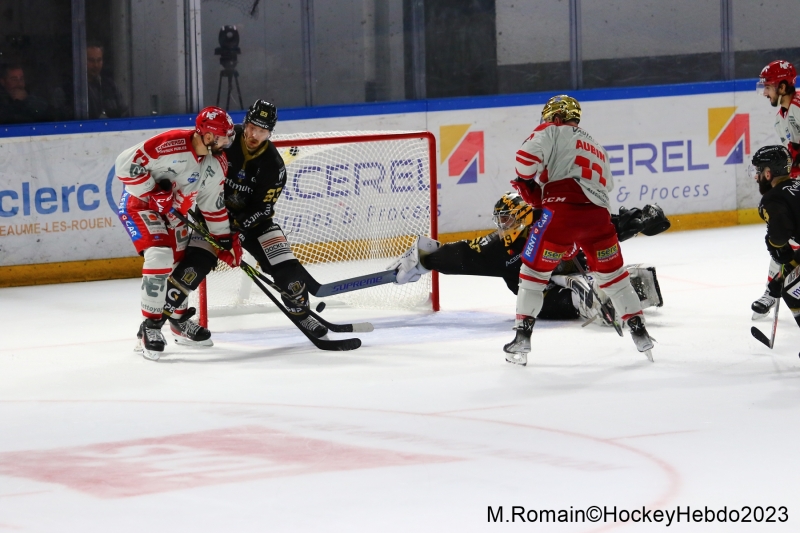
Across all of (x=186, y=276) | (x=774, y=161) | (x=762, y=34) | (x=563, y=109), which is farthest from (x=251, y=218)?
(x=762, y=34)

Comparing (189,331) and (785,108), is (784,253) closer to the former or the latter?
(785,108)

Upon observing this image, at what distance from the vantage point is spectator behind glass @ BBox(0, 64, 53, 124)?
7.24 meters

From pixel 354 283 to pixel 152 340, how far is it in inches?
44.6

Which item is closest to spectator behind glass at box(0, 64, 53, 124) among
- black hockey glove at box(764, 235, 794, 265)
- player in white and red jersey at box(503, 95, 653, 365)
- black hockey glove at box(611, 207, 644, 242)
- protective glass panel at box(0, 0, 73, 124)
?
protective glass panel at box(0, 0, 73, 124)

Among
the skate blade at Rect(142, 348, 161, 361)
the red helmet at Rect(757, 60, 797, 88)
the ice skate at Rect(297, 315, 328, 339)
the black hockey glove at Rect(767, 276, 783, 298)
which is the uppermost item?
the red helmet at Rect(757, 60, 797, 88)

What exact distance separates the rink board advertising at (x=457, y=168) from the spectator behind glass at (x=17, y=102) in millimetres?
181

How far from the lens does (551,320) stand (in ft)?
19.2

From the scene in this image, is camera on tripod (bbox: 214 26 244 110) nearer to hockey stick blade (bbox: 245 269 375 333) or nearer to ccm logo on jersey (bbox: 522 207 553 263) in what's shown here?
hockey stick blade (bbox: 245 269 375 333)

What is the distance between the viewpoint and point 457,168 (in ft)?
27.1

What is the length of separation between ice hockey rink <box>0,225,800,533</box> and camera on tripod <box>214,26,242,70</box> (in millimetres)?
2243

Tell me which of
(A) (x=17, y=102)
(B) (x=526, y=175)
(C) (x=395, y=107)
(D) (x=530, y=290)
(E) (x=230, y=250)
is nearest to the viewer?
(B) (x=526, y=175)

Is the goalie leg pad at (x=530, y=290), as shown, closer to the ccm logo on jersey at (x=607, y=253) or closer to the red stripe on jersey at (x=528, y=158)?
the ccm logo on jersey at (x=607, y=253)

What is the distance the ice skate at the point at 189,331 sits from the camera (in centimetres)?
537

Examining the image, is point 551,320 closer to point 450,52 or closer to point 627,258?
point 627,258
